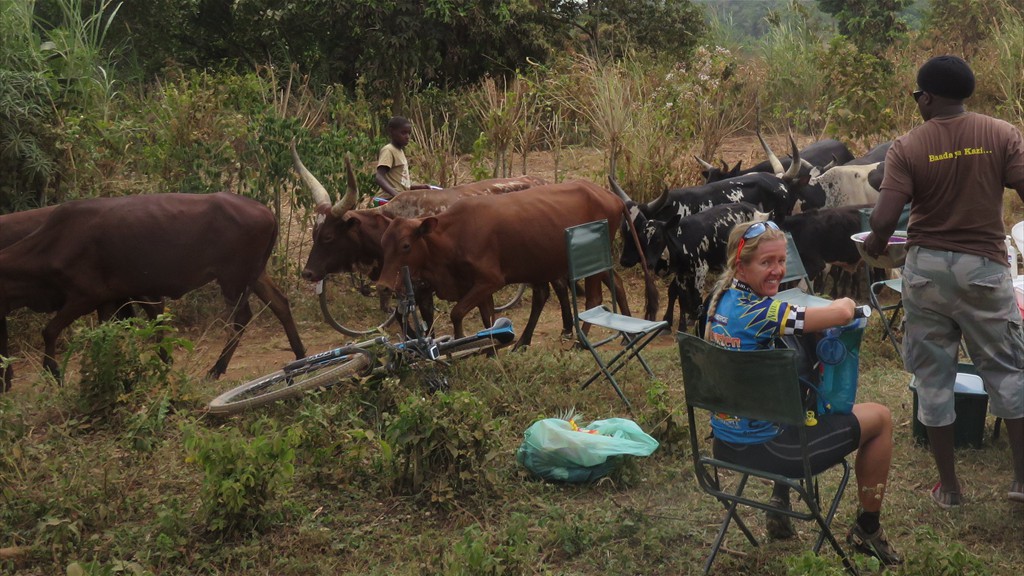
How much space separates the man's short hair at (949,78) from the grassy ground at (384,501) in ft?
6.25

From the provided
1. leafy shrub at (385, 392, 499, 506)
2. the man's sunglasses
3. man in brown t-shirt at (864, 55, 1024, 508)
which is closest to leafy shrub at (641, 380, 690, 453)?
leafy shrub at (385, 392, 499, 506)

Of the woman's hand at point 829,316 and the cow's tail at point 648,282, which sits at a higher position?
the woman's hand at point 829,316

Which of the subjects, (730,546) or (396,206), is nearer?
(730,546)

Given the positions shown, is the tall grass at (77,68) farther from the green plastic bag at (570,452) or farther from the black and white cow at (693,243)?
the green plastic bag at (570,452)

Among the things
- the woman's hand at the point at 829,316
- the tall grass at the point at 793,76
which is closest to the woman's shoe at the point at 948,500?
the woman's hand at the point at 829,316

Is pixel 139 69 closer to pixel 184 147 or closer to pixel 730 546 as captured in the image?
pixel 184 147

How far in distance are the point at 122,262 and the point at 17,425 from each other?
2308 millimetres

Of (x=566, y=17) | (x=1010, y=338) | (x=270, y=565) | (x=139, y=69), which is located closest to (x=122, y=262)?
(x=270, y=565)

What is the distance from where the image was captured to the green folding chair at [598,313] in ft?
21.3

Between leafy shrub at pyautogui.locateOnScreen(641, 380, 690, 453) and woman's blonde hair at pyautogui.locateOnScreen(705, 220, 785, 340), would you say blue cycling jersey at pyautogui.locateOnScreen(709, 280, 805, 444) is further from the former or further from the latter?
leafy shrub at pyautogui.locateOnScreen(641, 380, 690, 453)

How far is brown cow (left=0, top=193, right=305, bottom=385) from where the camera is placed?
742 centimetres

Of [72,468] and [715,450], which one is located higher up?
[715,450]

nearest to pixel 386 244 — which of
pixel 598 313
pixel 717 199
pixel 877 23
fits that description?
pixel 598 313

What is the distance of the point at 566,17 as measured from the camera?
17.8m
